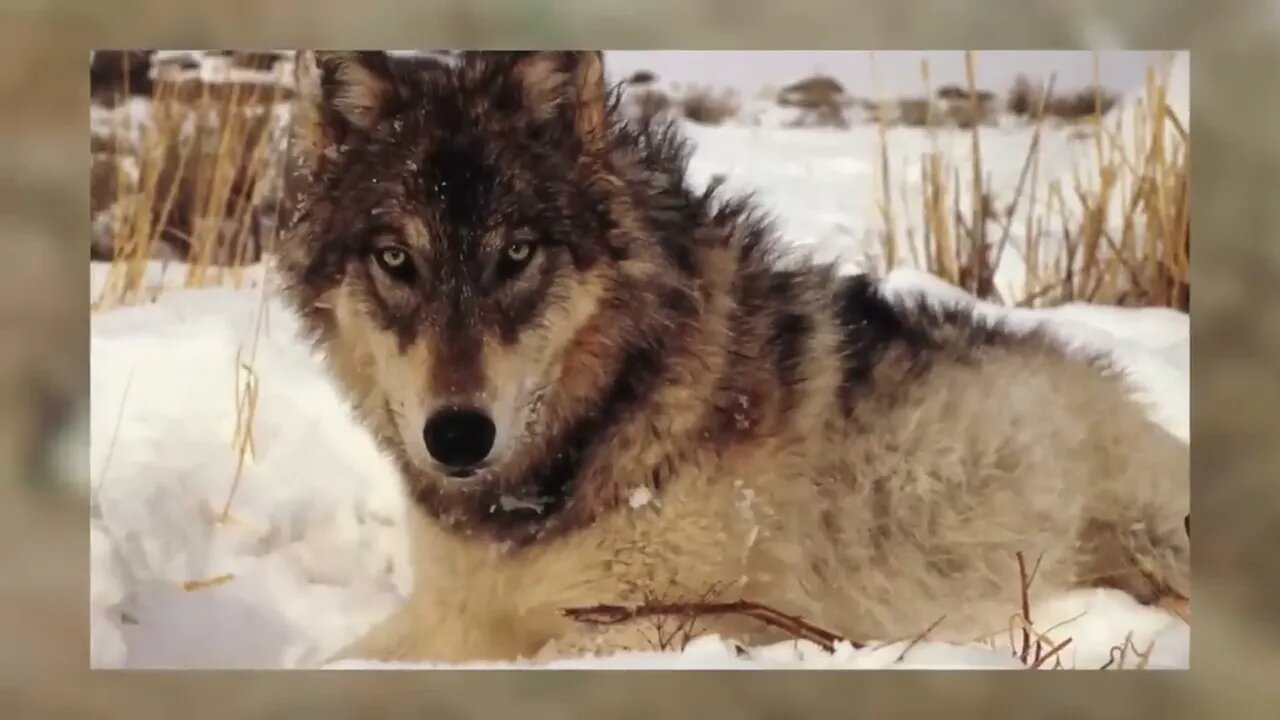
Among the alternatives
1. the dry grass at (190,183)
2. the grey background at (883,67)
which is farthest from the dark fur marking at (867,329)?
the dry grass at (190,183)

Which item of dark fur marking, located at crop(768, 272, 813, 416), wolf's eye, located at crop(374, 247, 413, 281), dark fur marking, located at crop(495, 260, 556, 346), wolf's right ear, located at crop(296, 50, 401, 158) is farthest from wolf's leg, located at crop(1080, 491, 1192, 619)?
wolf's right ear, located at crop(296, 50, 401, 158)

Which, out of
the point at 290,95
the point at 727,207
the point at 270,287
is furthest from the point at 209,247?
the point at 727,207

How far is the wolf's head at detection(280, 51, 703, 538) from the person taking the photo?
3.45ft

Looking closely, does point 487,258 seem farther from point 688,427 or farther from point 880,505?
point 880,505

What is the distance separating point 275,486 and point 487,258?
14.1 inches

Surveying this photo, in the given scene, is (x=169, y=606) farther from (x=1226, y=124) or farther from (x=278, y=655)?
(x=1226, y=124)

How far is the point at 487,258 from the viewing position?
1.05 metres

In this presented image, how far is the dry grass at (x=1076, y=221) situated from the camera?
3.62 ft

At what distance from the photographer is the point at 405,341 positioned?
41.6 inches

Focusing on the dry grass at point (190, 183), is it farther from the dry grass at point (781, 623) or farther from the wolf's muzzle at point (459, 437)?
the dry grass at point (781, 623)

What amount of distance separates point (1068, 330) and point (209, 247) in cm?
99

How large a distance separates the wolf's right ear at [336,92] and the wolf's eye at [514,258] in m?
0.22

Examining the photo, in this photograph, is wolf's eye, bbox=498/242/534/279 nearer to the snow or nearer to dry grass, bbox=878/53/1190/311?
the snow

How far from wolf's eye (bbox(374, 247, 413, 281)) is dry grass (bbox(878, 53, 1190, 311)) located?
21.1 inches
